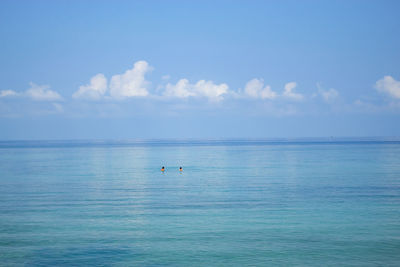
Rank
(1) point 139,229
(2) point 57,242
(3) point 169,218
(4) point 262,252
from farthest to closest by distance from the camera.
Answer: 1. (3) point 169,218
2. (1) point 139,229
3. (2) point 57,242
4. (4) point 262,252

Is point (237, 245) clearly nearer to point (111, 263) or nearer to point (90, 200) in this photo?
point (111, 263)

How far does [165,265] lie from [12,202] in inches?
953

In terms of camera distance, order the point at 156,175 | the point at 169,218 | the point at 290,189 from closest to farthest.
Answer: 1. the point at 169,218
2. the point at 290,189
3. the point at 156,175

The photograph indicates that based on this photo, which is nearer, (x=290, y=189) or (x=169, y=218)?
(x=169, y=218)

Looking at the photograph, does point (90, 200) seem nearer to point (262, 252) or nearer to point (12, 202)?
point (12, 202)

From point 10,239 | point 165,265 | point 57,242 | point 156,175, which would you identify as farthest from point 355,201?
point 156,175

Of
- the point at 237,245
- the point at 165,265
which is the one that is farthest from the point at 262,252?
the point at 165,265

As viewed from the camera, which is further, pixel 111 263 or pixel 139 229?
pixel 139 229

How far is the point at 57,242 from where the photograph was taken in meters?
28.5

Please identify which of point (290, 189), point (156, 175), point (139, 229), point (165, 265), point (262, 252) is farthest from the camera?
point (156, 175)

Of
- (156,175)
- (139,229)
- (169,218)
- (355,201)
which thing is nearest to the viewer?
(139,229)

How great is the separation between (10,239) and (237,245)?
Result: 14636mm

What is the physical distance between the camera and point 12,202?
42.8 m

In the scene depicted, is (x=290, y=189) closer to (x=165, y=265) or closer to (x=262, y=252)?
(x=262, y=252)
